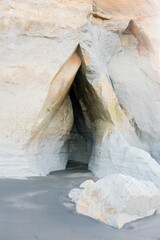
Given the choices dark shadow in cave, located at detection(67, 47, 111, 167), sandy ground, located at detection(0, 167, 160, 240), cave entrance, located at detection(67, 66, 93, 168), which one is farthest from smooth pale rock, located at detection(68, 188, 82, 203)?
cave entrance, located at detection(67, 66, 93, 168)

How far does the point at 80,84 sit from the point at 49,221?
5.06 m

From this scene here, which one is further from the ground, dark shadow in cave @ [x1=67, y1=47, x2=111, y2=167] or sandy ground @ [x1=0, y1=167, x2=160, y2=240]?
sandy ground @ [x1=0, y1=167, x2=160, y2=240]

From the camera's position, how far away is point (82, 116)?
9.33 m

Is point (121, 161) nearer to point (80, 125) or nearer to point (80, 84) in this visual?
point (80, 84)

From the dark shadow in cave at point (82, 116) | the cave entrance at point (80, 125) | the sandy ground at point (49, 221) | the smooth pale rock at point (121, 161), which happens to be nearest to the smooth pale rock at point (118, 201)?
the sandy ground at point (49, 221)

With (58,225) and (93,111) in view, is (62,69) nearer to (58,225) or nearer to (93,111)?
(93,111)

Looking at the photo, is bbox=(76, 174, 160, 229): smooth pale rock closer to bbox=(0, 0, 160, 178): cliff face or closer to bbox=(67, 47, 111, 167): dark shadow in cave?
bbox=(0, 0, 160, 178): cliff face

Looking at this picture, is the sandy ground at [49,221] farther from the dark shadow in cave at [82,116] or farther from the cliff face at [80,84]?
the dark shadow in cave at [82,116]

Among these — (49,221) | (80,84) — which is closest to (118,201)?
(49,221)

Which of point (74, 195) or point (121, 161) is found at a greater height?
point (74, 195)

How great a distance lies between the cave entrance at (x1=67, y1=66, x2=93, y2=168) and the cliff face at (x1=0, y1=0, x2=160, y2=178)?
4cm

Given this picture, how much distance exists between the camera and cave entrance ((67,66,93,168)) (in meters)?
8.64

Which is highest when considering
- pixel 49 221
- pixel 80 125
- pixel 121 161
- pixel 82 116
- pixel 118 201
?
pixel 118 201

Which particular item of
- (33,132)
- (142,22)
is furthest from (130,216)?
(142,22)
